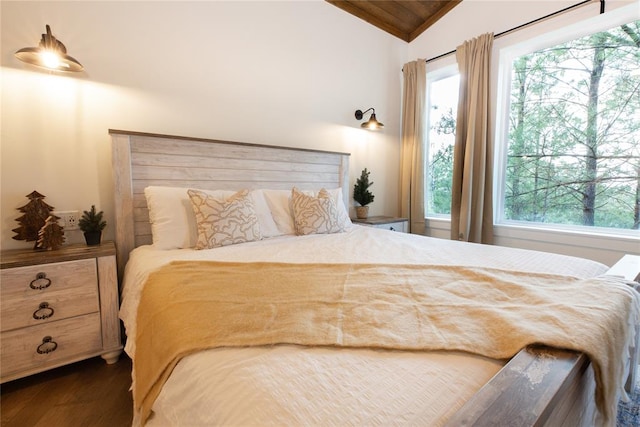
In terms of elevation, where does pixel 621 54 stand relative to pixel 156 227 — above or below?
above

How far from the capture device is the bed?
528 mm

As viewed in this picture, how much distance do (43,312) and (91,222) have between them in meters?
0.52

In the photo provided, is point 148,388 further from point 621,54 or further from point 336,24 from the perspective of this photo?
point 621,54

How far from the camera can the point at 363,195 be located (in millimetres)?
3041

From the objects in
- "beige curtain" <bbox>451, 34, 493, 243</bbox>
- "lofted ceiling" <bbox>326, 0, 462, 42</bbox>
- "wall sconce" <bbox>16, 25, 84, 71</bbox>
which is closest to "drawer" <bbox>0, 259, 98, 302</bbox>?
"wall sconce" <bbox>16, 25, 84, 71</bbox>

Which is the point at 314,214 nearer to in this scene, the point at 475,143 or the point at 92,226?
the point at 92,226

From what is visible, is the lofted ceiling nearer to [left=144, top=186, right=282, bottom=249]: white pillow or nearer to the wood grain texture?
[left=144, top=186, right=282, bottom=249]: white pillow

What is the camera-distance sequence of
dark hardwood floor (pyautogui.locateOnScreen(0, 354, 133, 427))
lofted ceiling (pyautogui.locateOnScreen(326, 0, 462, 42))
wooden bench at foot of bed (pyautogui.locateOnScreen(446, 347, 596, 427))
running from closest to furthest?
1. wooden bench at foot of bed (pyautogui.locateOnScreen(446, 347, 596, 427))
2. dark hardwood floor (pyautogui.locateOnScreen(0, 354, 133, 427))
3. lofted ceiling (pyautogui.locateOnScreen(326, 0, 462, 42))

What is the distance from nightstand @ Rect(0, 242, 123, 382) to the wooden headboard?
0.95ft

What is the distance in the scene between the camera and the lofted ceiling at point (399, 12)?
2979 mm

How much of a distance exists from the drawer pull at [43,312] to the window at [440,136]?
3.31m

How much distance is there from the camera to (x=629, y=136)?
2.16 meters

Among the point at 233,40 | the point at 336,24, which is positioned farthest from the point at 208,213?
the point at 336,24

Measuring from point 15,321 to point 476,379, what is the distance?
6.28 ft
